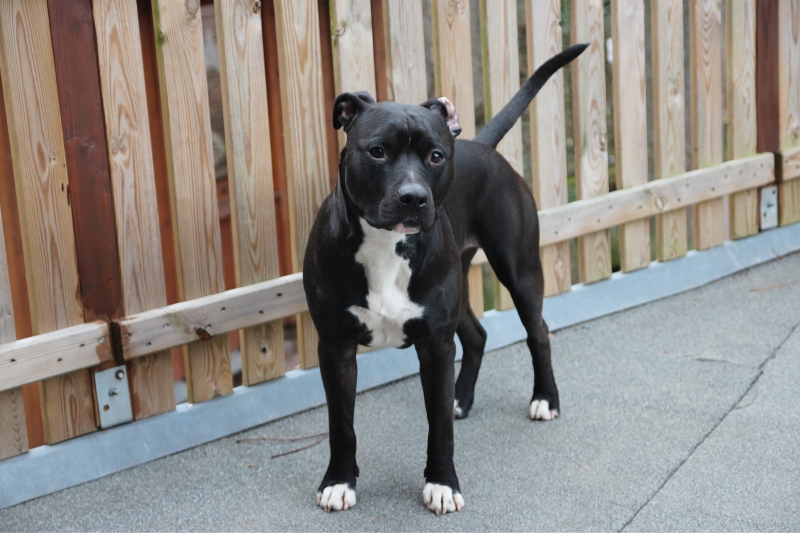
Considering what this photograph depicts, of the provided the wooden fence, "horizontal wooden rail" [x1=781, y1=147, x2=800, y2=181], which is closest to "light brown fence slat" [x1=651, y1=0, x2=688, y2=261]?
the wooden fence

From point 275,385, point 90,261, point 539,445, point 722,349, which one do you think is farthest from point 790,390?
point 90,261

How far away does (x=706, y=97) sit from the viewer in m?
4.93

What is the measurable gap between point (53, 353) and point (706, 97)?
3.52m

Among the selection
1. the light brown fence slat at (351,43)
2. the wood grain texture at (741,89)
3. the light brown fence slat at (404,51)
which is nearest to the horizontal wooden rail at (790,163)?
the wood grain texture at (741,89)

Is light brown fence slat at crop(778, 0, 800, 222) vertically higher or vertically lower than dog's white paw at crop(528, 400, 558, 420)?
higher

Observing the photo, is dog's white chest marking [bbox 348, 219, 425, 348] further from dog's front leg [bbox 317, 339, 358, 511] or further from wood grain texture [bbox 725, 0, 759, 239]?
wood grain texture [bbox 725, 0, 759, 239]

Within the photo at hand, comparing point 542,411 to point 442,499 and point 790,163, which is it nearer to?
point 442,499

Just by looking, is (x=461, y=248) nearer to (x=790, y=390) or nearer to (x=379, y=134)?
(x=379, y=134)

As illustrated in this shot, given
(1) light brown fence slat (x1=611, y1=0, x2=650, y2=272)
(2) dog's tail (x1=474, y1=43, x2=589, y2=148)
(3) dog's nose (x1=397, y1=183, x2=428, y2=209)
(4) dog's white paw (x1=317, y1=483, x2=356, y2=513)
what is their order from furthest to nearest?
(1) light brown fence slat (x1=611, y1=0, x2=650, y2=272) → (2) dog's tail (x1=474, y1=43, x2=589, y2=148) → (4) dog's white paw (x1=317, y1=483, x2=356, y2=513) → (3) dog's nose (x1=397, y1=183, x2=428, y2=209)

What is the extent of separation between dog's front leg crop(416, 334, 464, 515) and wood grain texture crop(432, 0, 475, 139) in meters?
1.40

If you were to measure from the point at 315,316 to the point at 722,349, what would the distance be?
2029 millimetres

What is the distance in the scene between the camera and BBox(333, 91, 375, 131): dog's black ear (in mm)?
2805

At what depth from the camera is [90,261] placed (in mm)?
3188

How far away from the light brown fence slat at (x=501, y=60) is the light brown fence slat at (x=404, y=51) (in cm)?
39
